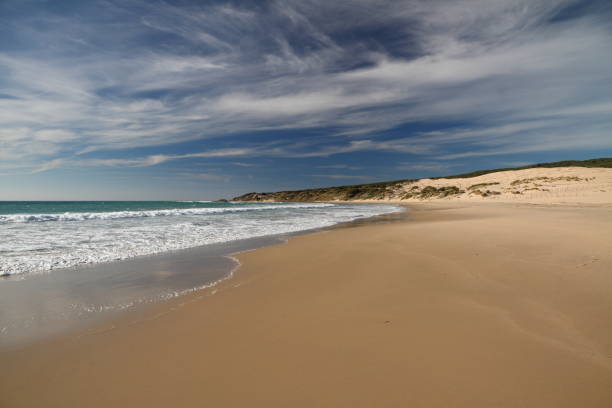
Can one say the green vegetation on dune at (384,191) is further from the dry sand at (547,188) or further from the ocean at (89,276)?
the ocean at (89,276)

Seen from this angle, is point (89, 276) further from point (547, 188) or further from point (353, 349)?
point (547, 188)

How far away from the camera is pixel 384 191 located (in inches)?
2643

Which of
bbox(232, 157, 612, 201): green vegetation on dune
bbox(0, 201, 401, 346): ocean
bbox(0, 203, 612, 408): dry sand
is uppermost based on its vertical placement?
bbox(232, 157, 612, 201): green vegetation on dune

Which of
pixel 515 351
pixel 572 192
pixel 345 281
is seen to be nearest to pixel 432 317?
pixel 515 351

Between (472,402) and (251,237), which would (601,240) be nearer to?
(472,402)

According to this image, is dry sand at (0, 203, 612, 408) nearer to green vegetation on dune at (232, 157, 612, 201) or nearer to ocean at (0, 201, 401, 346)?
ocean at (0, 201, 401, 346)

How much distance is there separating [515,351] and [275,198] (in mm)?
95612

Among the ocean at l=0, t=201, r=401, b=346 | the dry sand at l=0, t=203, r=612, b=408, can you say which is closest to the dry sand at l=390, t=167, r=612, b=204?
the dry sand at l=0, t=203, r=612, b=408

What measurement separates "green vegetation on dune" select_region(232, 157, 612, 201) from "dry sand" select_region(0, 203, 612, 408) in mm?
42748

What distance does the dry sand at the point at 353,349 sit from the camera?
1.94 m

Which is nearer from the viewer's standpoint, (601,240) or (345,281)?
(345,281)

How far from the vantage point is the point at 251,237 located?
395 inches

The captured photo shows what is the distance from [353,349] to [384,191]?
6727cm

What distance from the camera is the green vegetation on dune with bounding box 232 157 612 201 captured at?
1975 inches
